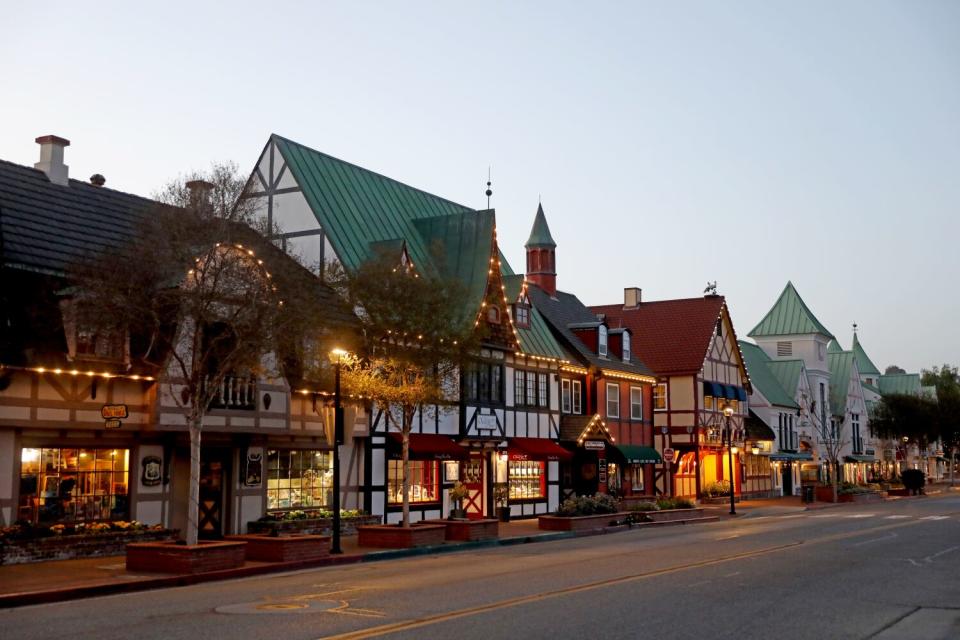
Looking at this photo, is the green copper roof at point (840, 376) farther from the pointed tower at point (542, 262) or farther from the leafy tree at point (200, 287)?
the leafy tree at point (200, 287)

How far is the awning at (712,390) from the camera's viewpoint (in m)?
56.1

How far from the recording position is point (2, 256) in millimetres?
22375

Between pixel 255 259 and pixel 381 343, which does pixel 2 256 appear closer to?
pixel 255 259

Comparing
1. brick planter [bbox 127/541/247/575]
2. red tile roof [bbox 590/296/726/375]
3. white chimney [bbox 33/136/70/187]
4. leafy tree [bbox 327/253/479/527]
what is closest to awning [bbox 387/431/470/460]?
leafy tree [bbox 327/253/479/527]

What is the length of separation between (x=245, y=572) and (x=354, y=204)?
19075mm

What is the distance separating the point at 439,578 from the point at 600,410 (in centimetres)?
2917

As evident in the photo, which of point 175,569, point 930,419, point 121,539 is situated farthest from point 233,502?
point 930,419

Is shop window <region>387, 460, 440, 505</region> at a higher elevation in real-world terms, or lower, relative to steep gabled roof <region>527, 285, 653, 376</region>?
lower

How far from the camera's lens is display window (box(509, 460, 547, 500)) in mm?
40125

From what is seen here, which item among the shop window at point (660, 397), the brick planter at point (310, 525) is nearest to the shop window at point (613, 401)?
the shop window at point (660, 397)

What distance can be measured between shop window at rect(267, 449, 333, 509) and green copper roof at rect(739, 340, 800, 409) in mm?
43886

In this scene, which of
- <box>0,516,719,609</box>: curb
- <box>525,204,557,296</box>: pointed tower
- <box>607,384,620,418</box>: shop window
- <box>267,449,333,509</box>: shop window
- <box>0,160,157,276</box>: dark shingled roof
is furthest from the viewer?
<box>525,204,557,296</box>: pointed tower

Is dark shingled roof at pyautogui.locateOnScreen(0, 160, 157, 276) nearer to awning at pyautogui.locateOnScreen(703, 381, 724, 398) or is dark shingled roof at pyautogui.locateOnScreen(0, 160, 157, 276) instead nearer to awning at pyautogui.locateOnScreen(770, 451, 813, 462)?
awning at pyautogui.locateOnScreen(703, 381, 724, 398)

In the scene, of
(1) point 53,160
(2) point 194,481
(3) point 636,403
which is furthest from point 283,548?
(3) point 636,403
